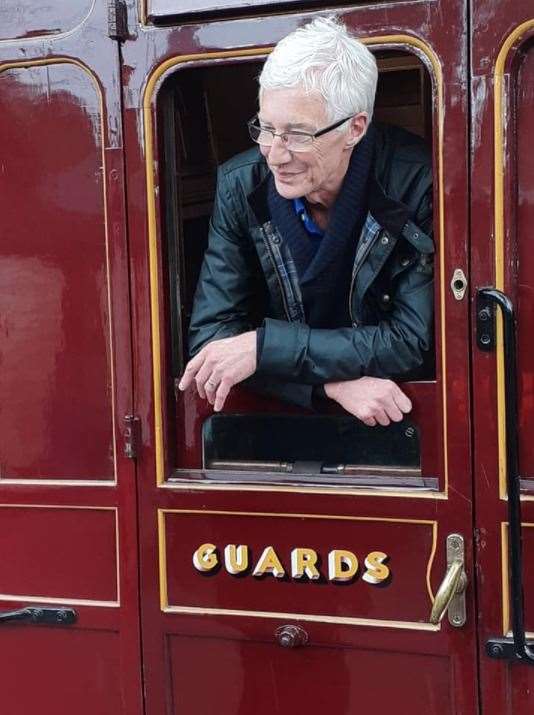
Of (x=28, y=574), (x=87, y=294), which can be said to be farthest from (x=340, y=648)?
(x=87, y=294)

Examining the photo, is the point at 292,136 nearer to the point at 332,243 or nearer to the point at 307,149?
the point at 307,149

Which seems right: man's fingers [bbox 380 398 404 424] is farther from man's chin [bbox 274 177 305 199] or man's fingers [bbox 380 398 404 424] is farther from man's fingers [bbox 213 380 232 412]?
man's chin [bbox 274 177 305 199]

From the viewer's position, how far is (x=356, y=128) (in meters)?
2.13

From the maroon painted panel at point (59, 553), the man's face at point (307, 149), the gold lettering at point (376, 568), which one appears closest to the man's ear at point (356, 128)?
the man's face at point (307, 149)

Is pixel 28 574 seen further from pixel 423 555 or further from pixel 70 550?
pixel 423 555

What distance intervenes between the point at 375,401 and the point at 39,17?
1230mm

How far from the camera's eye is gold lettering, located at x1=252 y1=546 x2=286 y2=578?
7.49 ft

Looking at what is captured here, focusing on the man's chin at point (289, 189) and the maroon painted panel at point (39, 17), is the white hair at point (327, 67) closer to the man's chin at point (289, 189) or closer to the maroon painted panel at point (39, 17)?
the man's chin at point (289, 189)

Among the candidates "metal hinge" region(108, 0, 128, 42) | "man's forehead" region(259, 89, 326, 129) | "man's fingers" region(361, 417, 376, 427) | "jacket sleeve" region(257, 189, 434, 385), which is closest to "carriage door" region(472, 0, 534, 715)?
"jacket sleeve" region(257, 189, 434, 385)

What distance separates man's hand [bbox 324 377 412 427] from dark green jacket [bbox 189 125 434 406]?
26 millimetres

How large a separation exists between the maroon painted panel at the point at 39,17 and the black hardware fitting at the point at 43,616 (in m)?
1.44

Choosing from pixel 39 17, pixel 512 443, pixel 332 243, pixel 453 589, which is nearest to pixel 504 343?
pixel 512 443

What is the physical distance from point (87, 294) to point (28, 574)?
0.75 metres

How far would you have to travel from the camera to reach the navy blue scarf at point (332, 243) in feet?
7.14
